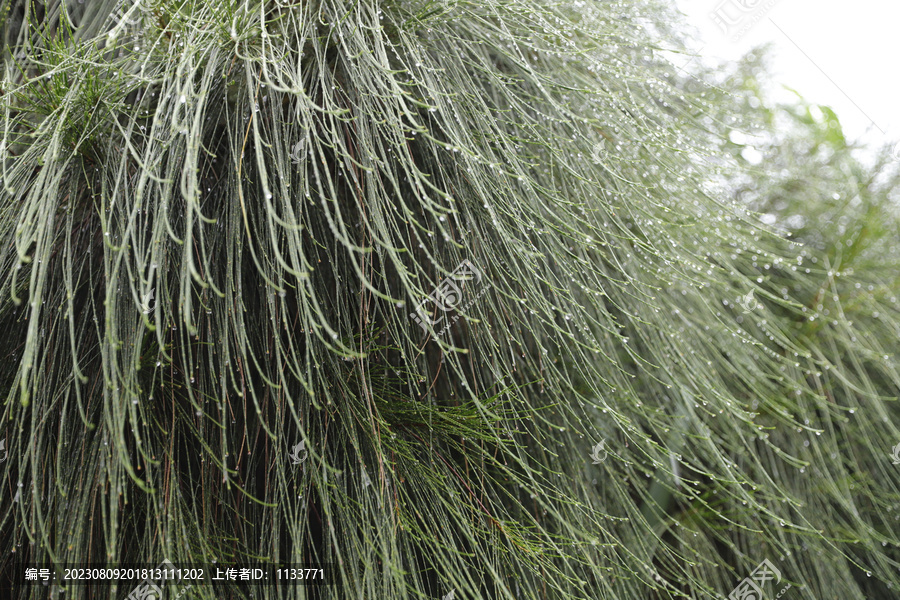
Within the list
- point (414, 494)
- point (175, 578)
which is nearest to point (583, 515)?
point (414, 494)

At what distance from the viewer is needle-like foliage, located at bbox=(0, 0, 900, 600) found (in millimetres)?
506

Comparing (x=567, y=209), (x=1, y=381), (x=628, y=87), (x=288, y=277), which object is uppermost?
(x=628, y=87)

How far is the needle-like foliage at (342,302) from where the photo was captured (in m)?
0.51

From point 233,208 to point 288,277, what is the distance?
0.10 m

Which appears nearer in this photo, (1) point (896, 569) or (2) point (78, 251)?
(2) point (78, 251)

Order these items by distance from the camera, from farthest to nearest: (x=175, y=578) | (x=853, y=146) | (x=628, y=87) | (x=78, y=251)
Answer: (x=853, y=146), (x=628, y=87), (x=78, y=251), (x=175, y=578)

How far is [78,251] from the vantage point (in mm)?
602

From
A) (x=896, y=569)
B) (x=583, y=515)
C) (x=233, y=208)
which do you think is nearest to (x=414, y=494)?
(x=583, y=515)

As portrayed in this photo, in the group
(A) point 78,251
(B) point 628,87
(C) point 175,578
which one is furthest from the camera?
(B) point 628,87

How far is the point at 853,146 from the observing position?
3.59 ft

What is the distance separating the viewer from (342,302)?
24.4 inches

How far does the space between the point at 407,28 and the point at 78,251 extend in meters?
0.46

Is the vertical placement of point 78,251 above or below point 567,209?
below

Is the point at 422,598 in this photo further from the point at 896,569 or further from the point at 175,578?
the point at 896,569
